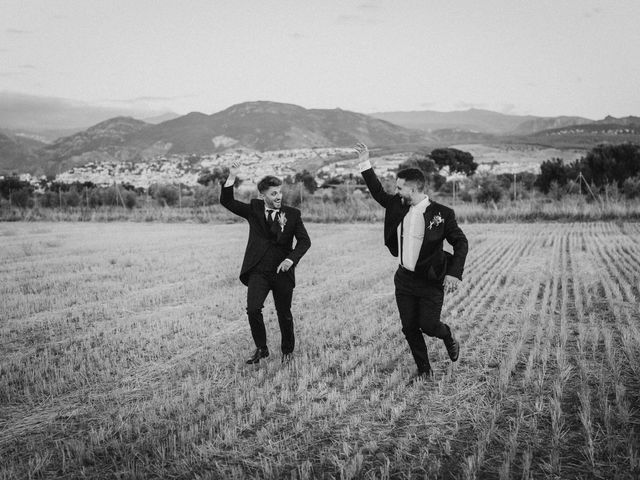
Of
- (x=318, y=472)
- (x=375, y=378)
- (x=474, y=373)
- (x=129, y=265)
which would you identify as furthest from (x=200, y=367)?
(x=129, y=265)

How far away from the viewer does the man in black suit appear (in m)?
5.26

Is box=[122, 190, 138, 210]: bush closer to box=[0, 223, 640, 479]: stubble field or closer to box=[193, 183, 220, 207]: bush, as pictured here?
box=[193, 183, 220, 207]: bush

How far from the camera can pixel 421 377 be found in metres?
5.54

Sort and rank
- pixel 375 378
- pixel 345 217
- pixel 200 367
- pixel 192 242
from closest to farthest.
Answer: pixel 375 378
pixel 200 367
pixel 192 242
pixel 345 217

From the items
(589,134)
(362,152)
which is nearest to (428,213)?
(362,152)

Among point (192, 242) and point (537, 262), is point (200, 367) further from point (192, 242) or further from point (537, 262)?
point (192, 242)

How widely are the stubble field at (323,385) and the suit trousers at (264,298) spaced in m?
0.32

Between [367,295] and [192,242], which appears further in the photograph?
[192,242]

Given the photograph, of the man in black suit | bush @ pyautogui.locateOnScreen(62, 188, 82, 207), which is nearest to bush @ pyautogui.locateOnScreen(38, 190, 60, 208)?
bush @ pyautogui.locateOnScreen(62, 188, 82, 207)

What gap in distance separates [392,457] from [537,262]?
434 inches

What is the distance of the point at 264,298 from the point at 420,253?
197 centimetres

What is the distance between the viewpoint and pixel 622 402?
4.71 m

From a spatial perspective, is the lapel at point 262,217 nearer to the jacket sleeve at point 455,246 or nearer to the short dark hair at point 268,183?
the short dark hair at point 268,183

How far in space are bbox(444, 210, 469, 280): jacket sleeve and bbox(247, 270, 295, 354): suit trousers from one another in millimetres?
1970
